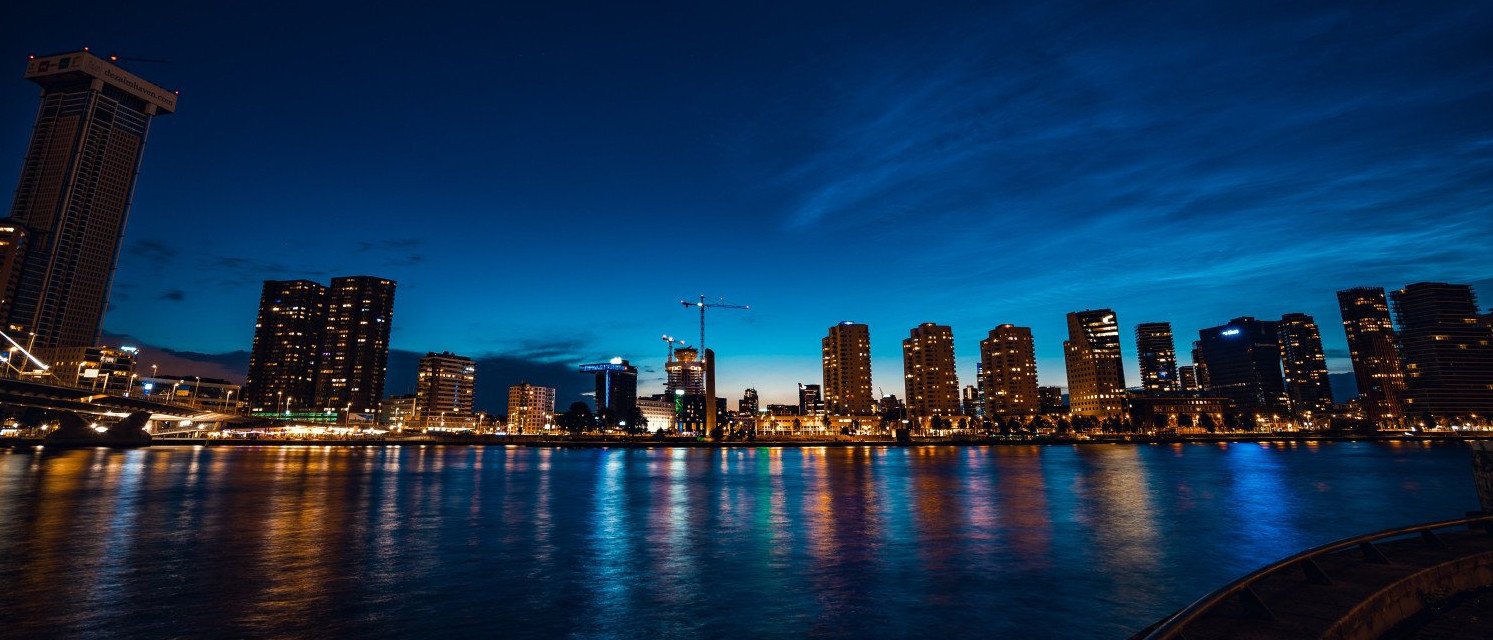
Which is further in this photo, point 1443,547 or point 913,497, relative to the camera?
point 913,497

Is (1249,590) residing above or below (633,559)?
above

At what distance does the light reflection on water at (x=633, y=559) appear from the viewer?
762 inches

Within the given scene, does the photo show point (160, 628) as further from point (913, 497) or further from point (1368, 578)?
point (913, 497)

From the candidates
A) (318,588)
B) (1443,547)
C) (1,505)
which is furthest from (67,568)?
(1443,547)

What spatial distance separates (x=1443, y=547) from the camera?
1608 cm

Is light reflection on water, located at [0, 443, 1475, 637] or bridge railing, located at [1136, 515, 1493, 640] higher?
bridge railing, located at [1136, 515, 1493, 640]

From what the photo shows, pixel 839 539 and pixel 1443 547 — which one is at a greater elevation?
pixel 1443 547

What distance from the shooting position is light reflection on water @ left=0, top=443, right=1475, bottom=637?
19.3 m

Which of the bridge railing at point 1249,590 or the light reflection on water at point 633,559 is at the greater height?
the bridge railing at point 1249,590

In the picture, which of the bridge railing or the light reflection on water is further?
the light reflection on water

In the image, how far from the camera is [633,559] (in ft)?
94.4

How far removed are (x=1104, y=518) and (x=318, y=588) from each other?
1703 inches

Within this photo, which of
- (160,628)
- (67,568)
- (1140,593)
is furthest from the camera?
(67,568)

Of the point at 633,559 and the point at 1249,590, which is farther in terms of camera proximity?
the point at 633,559
